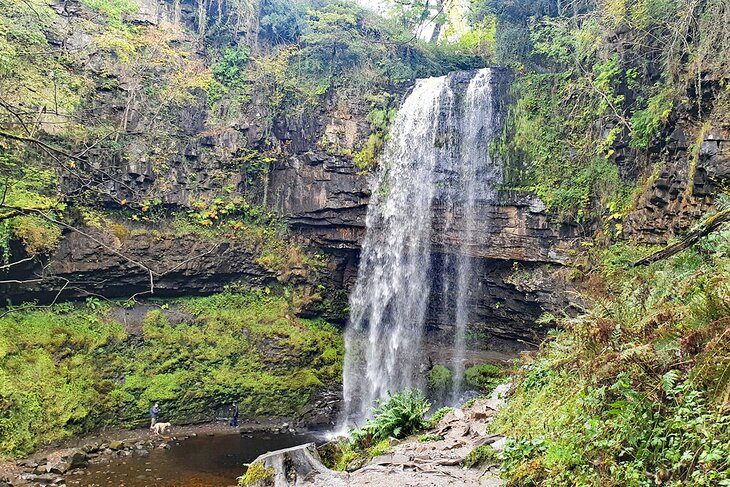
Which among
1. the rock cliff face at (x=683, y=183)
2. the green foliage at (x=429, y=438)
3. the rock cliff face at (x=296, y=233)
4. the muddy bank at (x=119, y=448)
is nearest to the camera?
the green foliage at (x=429, y=438)

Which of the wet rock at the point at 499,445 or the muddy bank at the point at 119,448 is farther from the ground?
the wet rock at the point at 499,445

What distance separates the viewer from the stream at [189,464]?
10.1m

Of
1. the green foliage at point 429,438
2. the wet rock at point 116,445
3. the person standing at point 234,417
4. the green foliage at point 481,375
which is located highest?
the green foliage at point 429,438

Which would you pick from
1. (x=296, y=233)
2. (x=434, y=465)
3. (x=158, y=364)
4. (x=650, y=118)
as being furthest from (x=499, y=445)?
(x=296, y=233)

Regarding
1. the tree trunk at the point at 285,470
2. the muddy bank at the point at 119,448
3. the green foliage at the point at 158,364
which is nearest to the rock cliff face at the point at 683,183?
the tree trunk at the point at 285,470

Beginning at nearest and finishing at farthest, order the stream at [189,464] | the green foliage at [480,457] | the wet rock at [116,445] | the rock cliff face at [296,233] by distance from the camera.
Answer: the green foliage at [480,457] < the stream at [189,464] < the wet rock at [116,445] < the rock cliff face at [296,233]

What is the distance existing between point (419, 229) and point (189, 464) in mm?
9494

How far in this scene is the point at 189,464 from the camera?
11.2 m

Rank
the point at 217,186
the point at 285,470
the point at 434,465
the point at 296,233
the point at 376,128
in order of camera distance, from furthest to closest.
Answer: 1. the point at 296,233
2. the point at 217,186
3. the point at 376,128
4. the point at 285,470
5. the point at 434,465

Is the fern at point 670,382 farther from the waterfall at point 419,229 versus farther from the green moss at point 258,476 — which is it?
the waterfall at point 419,229

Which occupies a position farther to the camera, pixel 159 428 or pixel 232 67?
pixel 232 67

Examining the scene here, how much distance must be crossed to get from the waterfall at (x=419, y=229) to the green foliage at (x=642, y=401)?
10.4 metres

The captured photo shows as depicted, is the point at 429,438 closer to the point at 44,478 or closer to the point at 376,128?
the point at 44,478

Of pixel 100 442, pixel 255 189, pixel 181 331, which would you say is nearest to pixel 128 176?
pixel 255 189
